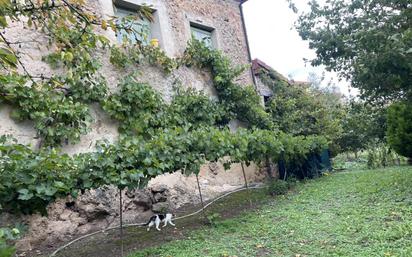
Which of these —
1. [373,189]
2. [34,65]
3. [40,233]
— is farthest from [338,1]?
[40,233]

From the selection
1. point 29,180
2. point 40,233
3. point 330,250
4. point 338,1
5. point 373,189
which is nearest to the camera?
point 29,180

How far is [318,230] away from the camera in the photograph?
425 cm

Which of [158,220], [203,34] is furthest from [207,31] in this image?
[158,220]

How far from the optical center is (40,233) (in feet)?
15.5

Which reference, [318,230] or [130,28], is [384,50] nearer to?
[318,230]

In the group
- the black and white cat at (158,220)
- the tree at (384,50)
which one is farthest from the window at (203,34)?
the black and white cat at (158,220)

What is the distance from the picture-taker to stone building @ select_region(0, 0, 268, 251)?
4.89 metres

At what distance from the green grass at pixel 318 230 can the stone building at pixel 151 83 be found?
158 cm

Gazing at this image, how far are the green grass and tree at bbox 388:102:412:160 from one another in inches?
109

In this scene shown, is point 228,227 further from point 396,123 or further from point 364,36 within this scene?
point 396,123

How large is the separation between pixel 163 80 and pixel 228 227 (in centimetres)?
346

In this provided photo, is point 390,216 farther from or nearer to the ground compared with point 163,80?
nearer to the ground

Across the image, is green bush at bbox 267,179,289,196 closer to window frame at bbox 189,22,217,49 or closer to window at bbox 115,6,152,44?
window frame at bbox 189,22,217,49

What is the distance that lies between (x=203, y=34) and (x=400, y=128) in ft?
18.4
